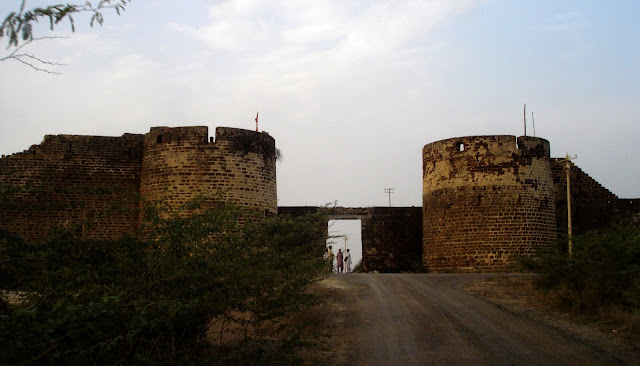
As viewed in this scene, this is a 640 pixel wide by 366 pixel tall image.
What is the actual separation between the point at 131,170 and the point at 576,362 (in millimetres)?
14334

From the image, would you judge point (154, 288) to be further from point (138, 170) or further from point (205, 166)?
point (138, 170)

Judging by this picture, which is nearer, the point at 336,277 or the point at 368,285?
the point at 368,285

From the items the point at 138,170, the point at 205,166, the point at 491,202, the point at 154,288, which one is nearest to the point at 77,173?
the point at 138,170

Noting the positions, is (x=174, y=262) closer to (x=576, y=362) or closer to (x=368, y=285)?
(x=576, y=362)

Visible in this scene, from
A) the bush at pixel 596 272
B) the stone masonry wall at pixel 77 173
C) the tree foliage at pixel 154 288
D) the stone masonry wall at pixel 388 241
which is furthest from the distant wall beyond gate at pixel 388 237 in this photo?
the tree foliage at pixel 154 288

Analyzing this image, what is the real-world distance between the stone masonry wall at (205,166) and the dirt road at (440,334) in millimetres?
4796

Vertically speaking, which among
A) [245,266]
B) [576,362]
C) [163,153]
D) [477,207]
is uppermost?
[163,153]

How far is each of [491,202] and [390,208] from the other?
4.43 m

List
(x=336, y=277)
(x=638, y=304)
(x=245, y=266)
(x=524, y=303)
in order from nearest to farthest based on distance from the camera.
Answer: (x=245, y=266) → (x=638, y=304) → (x=524, y=303) → (x=336, y=277)

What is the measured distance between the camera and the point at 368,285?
16625 millimetres

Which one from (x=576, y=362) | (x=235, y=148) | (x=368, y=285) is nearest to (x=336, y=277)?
(x=368, y=285)

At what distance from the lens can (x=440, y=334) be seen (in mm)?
10820

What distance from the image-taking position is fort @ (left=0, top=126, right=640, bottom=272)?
61.9 ft

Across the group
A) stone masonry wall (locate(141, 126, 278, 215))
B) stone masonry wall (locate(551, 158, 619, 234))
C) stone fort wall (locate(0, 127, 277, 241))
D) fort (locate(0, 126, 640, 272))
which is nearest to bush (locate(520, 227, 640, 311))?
fort (locate(0, 126, 640, 272))
